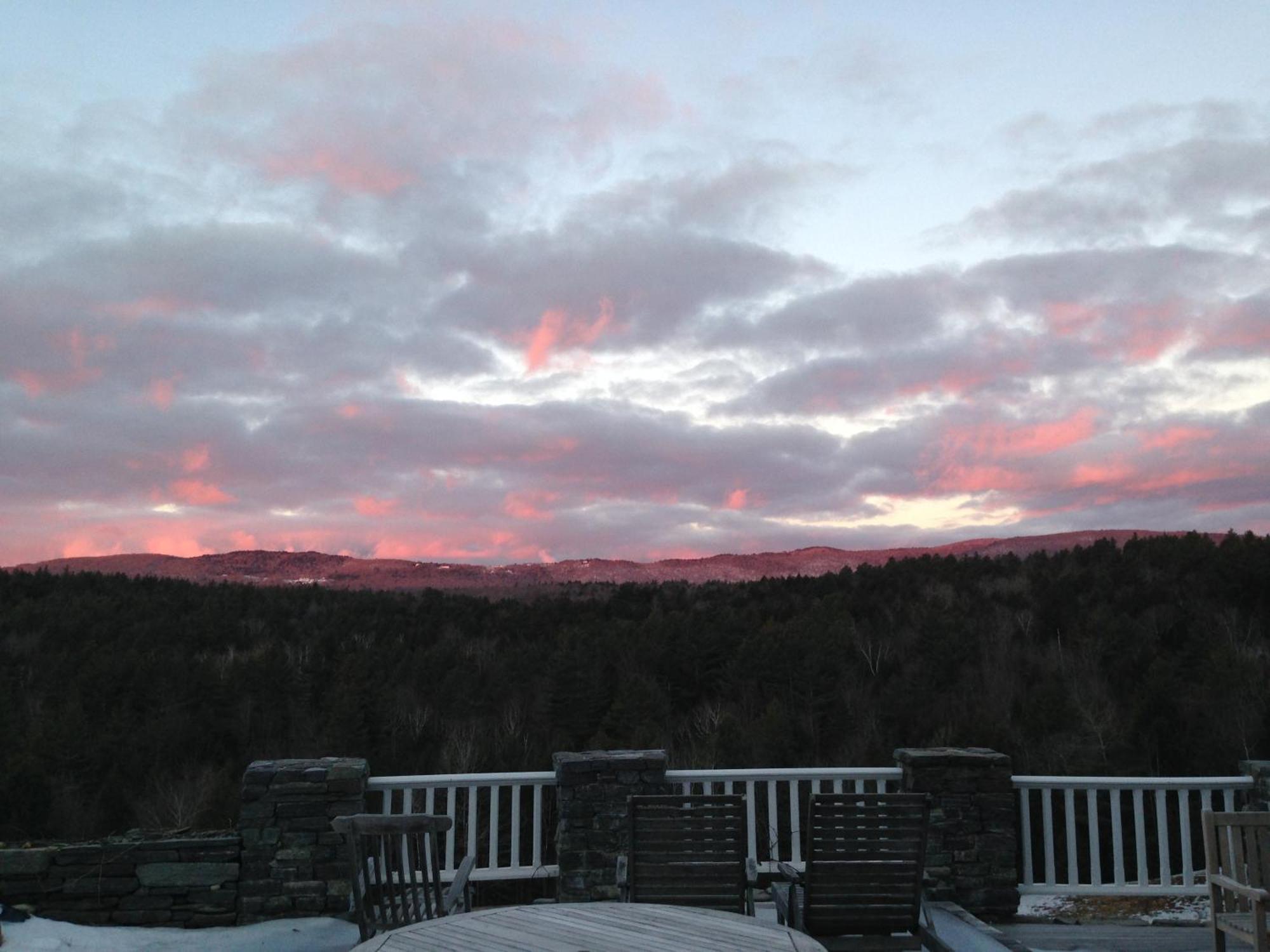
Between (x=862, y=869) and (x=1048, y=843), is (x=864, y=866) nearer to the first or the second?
(x=862, y=869)

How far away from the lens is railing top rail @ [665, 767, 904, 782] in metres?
5.73

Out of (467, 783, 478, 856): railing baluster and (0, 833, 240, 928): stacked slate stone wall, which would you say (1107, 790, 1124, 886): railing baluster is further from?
(0, 833, 240, 928): stacked slate stone wall

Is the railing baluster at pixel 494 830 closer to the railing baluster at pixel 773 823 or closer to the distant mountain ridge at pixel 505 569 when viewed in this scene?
the railing baluster at pixel 773 823

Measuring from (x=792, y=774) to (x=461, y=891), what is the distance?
8.19ft

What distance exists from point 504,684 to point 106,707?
909 centimetres

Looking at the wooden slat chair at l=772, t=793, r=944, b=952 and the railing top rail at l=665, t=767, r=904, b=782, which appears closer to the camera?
the wooden slat chair at l=772, t=793, r=944, b=952

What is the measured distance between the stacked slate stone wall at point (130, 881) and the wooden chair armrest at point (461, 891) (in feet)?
5.98

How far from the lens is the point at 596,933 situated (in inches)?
118

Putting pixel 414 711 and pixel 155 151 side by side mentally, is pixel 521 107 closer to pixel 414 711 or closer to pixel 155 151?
pixel 155 151

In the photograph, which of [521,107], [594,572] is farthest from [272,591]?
[521,107]

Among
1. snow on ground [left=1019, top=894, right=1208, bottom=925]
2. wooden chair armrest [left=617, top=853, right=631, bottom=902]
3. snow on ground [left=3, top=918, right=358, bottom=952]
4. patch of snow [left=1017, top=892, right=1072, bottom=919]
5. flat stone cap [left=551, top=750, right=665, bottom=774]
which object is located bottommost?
patch of snow [left=1017, top=892, right=1072, bottom=919]

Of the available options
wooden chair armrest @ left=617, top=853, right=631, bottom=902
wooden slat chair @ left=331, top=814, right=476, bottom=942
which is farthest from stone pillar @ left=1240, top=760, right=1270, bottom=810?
wooden slat chair @ left=331, top=814, right=476, bottom=942

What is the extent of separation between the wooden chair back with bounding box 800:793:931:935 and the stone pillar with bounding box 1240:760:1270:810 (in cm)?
301

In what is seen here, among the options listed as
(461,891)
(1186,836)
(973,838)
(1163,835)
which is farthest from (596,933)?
(1186,836)
